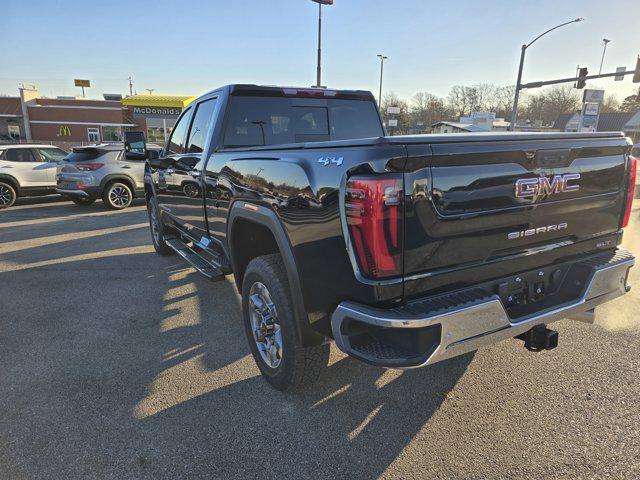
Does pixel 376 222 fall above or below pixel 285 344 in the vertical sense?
above

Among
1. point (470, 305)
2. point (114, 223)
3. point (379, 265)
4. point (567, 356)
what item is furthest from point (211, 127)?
point (114, 223)

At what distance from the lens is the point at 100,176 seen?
11.1 meters

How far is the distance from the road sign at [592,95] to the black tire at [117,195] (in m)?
23.5

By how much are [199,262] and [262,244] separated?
129 cm

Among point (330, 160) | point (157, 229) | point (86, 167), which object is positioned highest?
point (330, 160)

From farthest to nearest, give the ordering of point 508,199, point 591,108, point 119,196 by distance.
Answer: point 591,108 → point 119,196 → point 508,199

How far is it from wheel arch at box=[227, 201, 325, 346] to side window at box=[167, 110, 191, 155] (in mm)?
2048

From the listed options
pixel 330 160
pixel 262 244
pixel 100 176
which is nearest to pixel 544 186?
pixel 330 160

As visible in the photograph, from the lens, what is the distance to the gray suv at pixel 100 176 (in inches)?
433

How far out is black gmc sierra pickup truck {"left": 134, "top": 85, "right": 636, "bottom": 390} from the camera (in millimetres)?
1973

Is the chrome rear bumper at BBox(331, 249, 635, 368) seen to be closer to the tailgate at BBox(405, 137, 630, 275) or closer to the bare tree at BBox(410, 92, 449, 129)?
the tailgate at BBox(405, 137, 630, 275)

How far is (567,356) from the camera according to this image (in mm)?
3400

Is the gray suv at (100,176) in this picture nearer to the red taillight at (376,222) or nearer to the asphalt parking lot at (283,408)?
the asphalt parking lot at (283,408)

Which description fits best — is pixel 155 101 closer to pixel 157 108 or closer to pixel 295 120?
pixel 157 108
